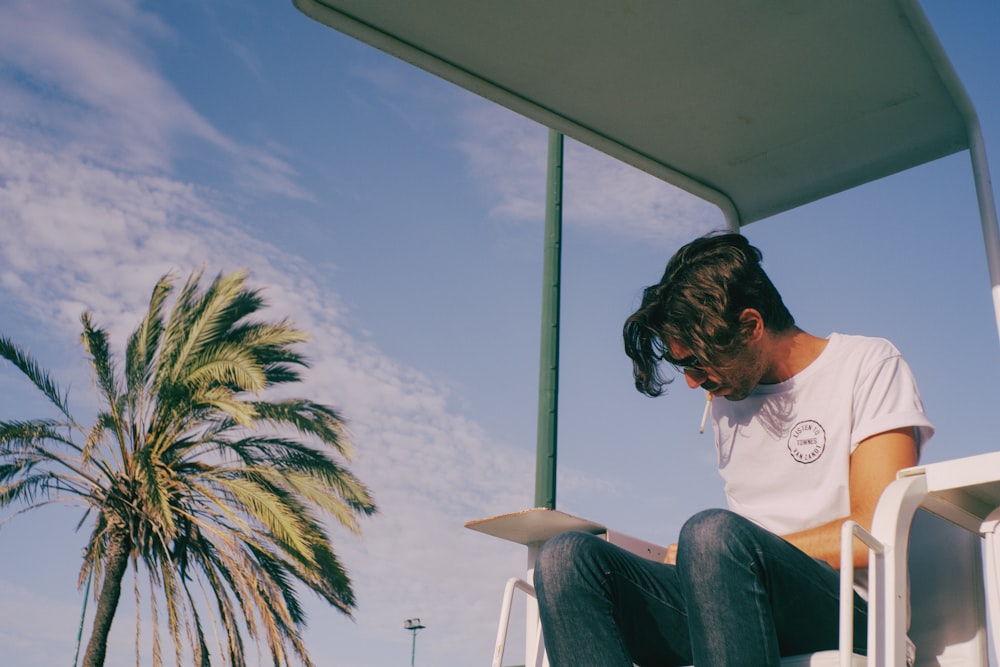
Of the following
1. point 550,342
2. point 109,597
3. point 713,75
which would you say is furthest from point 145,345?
point 713,75

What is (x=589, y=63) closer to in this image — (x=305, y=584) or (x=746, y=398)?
(x=746, y=398)

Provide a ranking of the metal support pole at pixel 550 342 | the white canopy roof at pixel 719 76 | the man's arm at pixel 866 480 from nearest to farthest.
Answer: the man's arm at pixel 866 480 < the white canopy roof at pixel 719 76 < the metal support pole at pixel 550 342

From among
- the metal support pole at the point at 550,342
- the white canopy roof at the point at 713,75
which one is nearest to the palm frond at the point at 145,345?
the metal support pole at the point at 550,342

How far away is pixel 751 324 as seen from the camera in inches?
92.1

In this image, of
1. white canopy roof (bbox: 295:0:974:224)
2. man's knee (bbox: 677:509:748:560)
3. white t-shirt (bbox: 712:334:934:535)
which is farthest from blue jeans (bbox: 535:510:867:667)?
white canopy roof (bbox: 295:0:974:224)

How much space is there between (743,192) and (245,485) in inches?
443

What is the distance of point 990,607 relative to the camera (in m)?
1.69

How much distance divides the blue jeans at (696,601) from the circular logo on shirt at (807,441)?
0.37m

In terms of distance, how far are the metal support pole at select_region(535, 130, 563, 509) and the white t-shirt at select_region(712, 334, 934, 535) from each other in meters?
2.38

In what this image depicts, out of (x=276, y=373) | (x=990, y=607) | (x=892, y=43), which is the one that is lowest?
(x=990, y=607)

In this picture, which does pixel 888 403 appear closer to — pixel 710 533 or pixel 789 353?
pixel 789 353

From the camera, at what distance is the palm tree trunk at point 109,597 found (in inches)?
541

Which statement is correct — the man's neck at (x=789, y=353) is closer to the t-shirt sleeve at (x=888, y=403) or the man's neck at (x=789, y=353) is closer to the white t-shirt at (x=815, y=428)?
the white t-shirt at (x=815, y=428)

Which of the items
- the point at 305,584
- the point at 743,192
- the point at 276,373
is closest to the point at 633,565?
the point at 743,192
